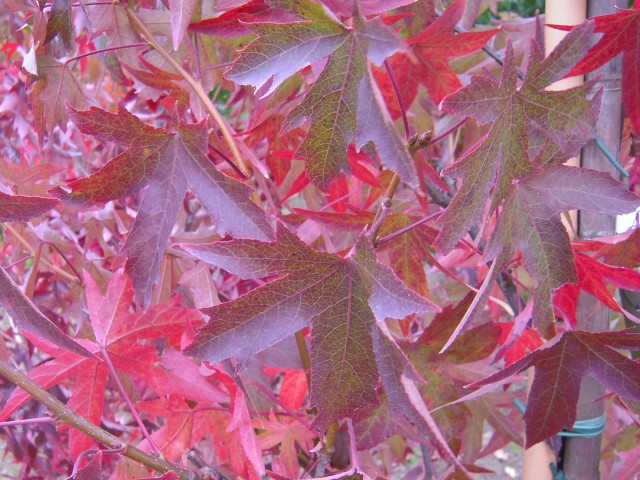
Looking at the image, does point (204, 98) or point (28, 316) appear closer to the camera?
point (28, 316)

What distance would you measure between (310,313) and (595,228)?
41 centimetres

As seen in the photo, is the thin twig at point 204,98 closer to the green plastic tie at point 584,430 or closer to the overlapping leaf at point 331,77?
the overlapping leaf at point 331,77

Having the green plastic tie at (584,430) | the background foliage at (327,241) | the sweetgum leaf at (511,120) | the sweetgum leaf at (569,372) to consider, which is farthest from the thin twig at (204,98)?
the green plastic tie at (584,430)

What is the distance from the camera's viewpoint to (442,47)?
0.64 m

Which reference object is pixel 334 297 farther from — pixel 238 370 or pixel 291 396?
pixel 291 396

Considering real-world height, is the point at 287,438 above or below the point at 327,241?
below

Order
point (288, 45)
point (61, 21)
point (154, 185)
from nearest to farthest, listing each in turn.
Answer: point (288, 45), point (154, 185), point (61, 21)

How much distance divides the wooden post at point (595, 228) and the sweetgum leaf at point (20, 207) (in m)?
0.56

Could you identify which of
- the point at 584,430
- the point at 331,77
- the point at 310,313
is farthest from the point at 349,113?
the point at 584,430

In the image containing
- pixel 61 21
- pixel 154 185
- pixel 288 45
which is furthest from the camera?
pixel 61 21

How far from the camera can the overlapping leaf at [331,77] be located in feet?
Answer: 1.39

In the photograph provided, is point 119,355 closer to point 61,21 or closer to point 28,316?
point 28,316

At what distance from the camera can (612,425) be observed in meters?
1.27

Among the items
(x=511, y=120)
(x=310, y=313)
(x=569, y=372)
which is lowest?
(x=569, y=372)
